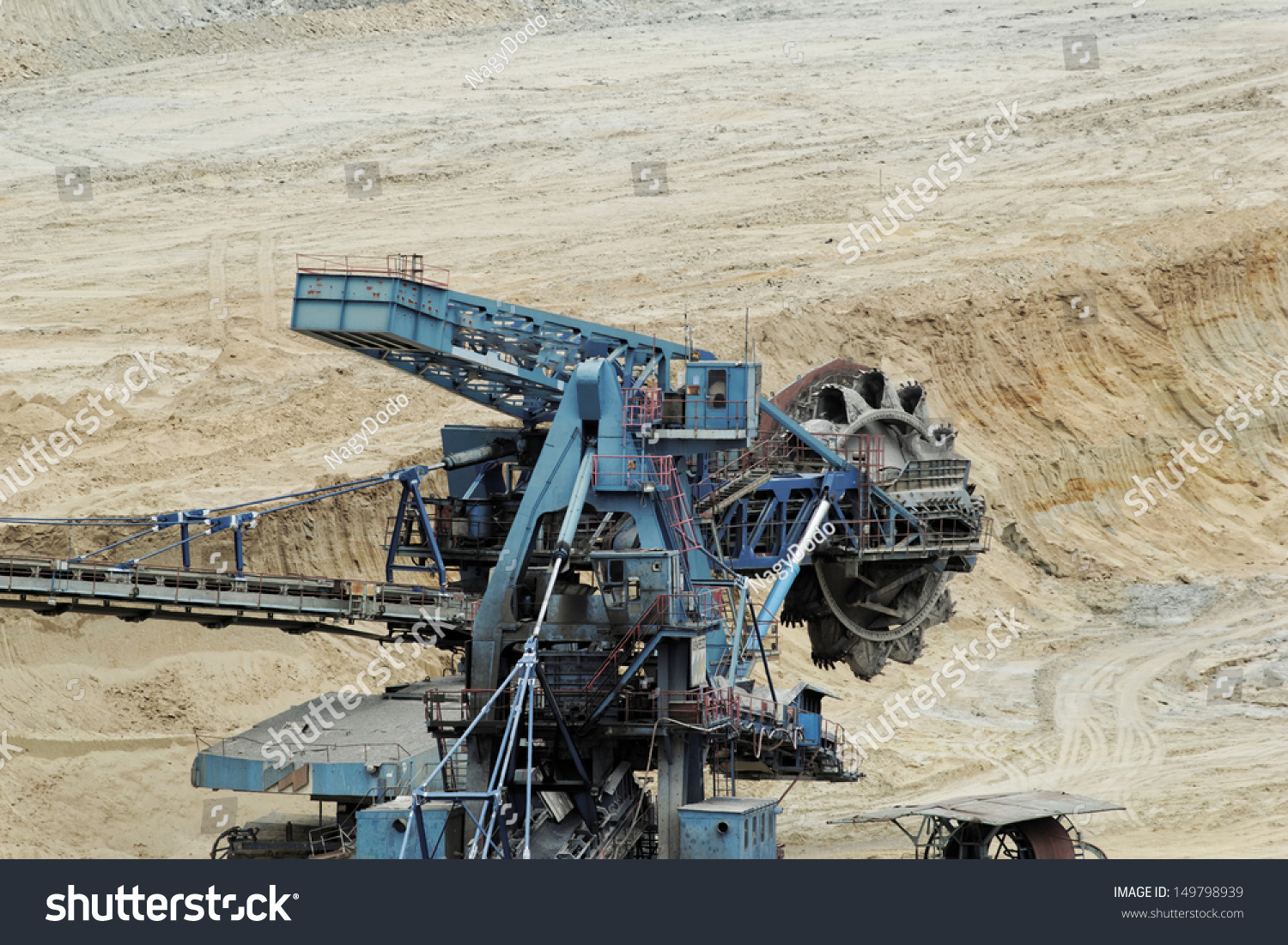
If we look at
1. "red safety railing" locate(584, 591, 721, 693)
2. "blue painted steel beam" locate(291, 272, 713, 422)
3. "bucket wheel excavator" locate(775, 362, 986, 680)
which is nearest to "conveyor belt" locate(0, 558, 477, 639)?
"blue painted steel beam" locate(291, 272, 713, 422)

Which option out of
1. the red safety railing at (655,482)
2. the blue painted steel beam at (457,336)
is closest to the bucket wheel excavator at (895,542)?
the blue painted steel beam at (457,336)

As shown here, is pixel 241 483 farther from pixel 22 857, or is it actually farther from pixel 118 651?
pixel 22 857

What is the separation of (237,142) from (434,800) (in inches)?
1637

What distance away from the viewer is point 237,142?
64.4 m

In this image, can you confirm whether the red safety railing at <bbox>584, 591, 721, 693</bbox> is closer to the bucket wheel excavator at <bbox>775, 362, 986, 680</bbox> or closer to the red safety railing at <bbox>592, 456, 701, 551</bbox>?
the red safety railing at <bbox>592, 456, 701, 551</bbox>

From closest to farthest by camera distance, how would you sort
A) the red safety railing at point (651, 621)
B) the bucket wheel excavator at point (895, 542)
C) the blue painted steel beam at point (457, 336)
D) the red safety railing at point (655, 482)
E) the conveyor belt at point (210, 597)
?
the red safety railing at point (651, 621), the red safety railing at point (655, 482), the blue painted steel beam at point (457, 336), the conveyor belt at point (210, 597), the bucket wheel excavator at point (895, 542)

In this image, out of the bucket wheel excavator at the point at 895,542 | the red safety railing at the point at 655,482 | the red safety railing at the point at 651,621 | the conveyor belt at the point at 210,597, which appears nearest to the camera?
the red safety railing at the point at 651,621

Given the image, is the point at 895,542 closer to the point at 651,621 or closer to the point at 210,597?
the point at 651,621

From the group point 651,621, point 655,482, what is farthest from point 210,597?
point 651,621

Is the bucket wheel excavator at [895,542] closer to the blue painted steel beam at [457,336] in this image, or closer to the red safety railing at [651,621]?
the blue painted steel beam at [457,336]

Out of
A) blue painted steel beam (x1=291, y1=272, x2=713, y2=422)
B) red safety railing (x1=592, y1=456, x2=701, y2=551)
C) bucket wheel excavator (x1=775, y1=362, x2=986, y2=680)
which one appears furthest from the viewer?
bucket wheel excavator (x1=775, y1=362, x2=986, y2=680)

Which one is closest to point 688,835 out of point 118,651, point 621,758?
point 621,758

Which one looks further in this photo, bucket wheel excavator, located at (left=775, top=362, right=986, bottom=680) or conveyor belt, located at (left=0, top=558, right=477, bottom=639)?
bucket wheel excavator, located at (left=775, top=362, right=986, bottom=680)

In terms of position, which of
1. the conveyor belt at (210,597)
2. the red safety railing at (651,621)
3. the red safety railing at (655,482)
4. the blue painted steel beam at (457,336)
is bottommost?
the red safety railing at (651,621)
